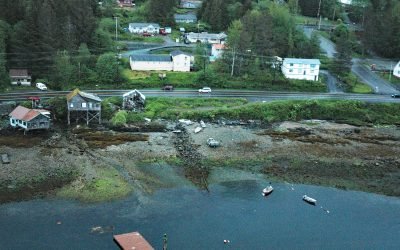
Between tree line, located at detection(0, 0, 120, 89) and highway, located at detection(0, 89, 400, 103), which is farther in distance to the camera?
tree line, located at detection(0, 0, 120, 89)

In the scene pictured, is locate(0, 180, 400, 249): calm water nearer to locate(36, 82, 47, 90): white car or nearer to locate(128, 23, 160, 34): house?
locate(36, 82, 47, 90): white car

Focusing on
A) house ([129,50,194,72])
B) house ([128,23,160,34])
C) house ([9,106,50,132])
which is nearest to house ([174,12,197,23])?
house ([128,23,160,34])

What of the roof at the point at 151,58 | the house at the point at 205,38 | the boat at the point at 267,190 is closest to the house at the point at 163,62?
the roof at the point at 151,58

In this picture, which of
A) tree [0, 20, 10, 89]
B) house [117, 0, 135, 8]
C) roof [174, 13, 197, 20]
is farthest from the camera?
house [117, 0, 135, 8]

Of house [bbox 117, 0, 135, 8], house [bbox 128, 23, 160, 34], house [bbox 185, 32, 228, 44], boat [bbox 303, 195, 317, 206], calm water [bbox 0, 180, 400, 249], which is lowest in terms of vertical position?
calm water [bbox 0, 180, 400, 249]

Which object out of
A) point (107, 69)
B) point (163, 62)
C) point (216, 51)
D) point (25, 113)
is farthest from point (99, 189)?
point (216, 51)

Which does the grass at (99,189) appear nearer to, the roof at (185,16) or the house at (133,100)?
the house at (133,100)

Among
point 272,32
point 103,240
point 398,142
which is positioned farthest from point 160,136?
point 272,32
